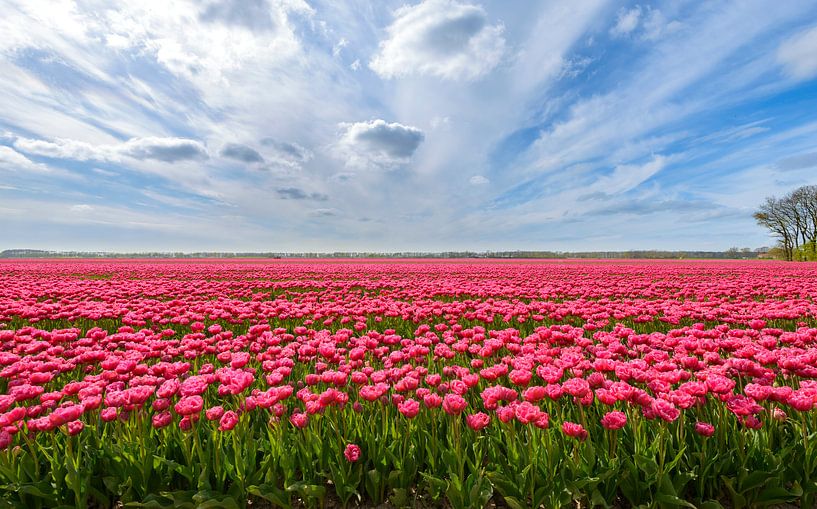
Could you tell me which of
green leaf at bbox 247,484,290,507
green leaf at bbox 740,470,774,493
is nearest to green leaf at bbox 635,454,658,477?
green leaf at bbox 740,470,774,493

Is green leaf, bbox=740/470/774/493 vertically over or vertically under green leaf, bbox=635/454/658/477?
under

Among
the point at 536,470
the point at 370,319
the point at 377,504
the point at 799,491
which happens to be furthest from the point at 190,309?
the point at 799,491

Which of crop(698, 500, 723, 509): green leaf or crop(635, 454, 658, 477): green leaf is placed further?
crop(635, 454, 658, 477): green leaf

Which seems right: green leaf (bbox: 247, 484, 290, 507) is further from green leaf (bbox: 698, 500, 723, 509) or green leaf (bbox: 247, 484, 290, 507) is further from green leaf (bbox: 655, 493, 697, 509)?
green leaf (bbox: 698, 500, 723, 509)

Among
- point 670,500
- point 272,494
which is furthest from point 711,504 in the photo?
point 272,494

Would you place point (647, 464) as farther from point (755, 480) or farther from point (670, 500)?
point (755, 480)

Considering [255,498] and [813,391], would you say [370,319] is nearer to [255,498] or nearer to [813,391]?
[255,498]

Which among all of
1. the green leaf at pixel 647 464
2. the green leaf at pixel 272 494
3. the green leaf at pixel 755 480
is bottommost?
the green leaf at pixel 272 494

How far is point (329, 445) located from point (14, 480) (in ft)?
7.12

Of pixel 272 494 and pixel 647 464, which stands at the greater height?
pixel 647 464

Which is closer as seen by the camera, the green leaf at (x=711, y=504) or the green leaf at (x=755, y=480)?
the green leaf at (x=711, y=504)

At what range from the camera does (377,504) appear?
2727 mm

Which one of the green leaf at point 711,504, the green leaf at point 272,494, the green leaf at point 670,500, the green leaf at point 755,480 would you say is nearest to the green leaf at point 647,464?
the green leaf at point 670,500

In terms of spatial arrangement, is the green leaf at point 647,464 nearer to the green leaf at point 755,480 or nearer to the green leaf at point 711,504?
the green leaf at point 711,504
